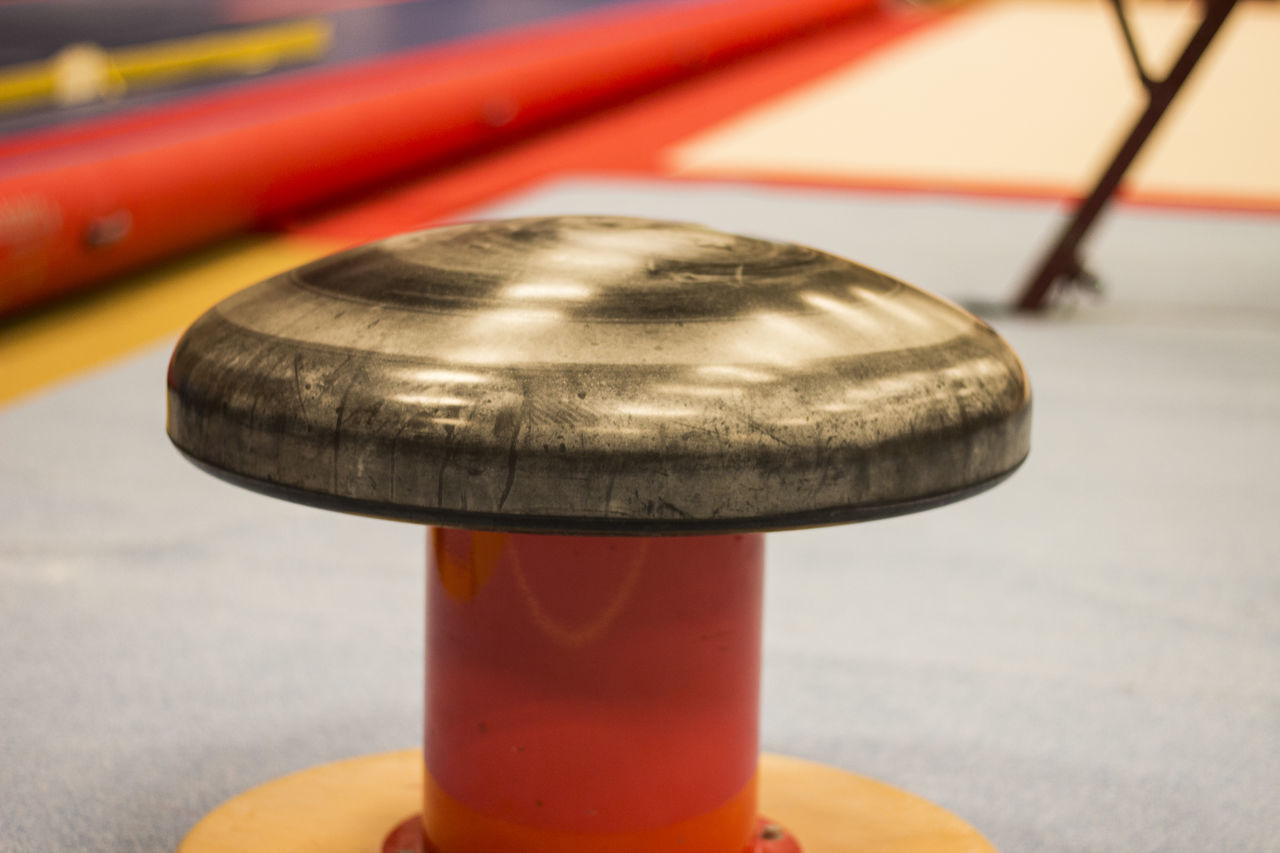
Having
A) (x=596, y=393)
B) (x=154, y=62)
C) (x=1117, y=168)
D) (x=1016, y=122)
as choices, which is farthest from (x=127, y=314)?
(x=1016, y=122)

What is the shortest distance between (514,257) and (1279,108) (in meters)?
6.09

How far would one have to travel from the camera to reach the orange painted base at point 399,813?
3.43ft

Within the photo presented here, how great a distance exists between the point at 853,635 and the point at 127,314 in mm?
2019

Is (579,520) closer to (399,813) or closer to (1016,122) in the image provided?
(399,813)

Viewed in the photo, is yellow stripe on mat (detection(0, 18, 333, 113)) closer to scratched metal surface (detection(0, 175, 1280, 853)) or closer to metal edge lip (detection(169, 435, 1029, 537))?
scratched metal surface (detection(0, 175, 1280, 853))

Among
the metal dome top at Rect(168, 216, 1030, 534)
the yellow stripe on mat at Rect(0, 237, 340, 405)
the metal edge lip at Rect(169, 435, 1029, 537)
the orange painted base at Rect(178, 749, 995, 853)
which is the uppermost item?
the metal dome top at Rect(168, 216, 1030, 534)

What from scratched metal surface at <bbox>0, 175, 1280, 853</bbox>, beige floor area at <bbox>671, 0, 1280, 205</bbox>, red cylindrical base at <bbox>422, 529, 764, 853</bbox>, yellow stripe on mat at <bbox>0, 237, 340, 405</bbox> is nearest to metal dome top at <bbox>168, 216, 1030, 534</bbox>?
red cylindrical base at <bbox>422, 529, 764, 853</bbox>

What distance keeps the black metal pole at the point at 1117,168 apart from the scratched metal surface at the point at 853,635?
536mm

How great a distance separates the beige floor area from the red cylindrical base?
2.60 meters

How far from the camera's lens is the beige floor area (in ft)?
15.9

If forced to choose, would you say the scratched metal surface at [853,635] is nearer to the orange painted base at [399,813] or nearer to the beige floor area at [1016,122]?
the orange painted base at [399,813]

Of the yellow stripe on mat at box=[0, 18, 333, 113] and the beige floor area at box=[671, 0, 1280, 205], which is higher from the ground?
the yellow stripe on mat at box=[0, 18, 333, 113]

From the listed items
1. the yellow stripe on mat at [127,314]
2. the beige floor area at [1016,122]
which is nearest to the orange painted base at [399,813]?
the yellow stripe on mat at [127,314]

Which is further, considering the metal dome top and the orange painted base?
the orange painted base
